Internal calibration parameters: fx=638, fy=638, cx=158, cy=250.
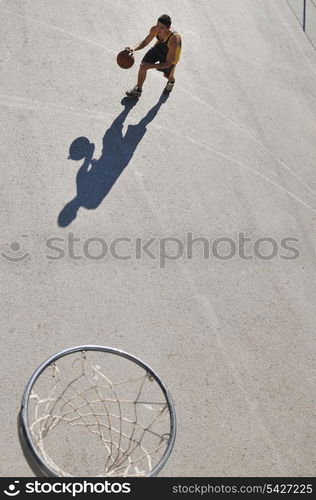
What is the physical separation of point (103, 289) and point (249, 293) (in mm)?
2193

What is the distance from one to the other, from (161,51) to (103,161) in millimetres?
2223

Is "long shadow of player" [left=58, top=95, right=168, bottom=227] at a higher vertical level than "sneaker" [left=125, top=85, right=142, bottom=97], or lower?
lower

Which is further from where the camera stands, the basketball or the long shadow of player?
the basketball

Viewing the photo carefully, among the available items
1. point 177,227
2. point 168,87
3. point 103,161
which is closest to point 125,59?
point 168,87

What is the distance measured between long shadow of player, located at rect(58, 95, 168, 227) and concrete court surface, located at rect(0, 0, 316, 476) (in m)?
0.05

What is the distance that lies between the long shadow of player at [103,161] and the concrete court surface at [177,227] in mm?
46

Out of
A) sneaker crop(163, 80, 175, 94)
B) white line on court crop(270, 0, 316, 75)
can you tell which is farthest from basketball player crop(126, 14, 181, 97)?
white line on court crop(270, 0, 316, 75)

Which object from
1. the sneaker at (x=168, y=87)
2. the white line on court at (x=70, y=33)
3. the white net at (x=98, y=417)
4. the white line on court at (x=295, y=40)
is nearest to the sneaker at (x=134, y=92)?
the sneaker at (x=168, y=87)

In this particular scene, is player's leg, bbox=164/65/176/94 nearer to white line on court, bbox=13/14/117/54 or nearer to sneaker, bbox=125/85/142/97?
sneaker, bbox=125/85/142/97

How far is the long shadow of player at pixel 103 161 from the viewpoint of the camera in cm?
951

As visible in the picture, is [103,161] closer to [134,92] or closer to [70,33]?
[134,92]

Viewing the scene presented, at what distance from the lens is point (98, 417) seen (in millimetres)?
7336

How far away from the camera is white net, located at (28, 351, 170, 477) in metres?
6.98

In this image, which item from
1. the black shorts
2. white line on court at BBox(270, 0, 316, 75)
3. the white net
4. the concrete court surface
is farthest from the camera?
white line on court at BBox(270, 0, 316, 75)
